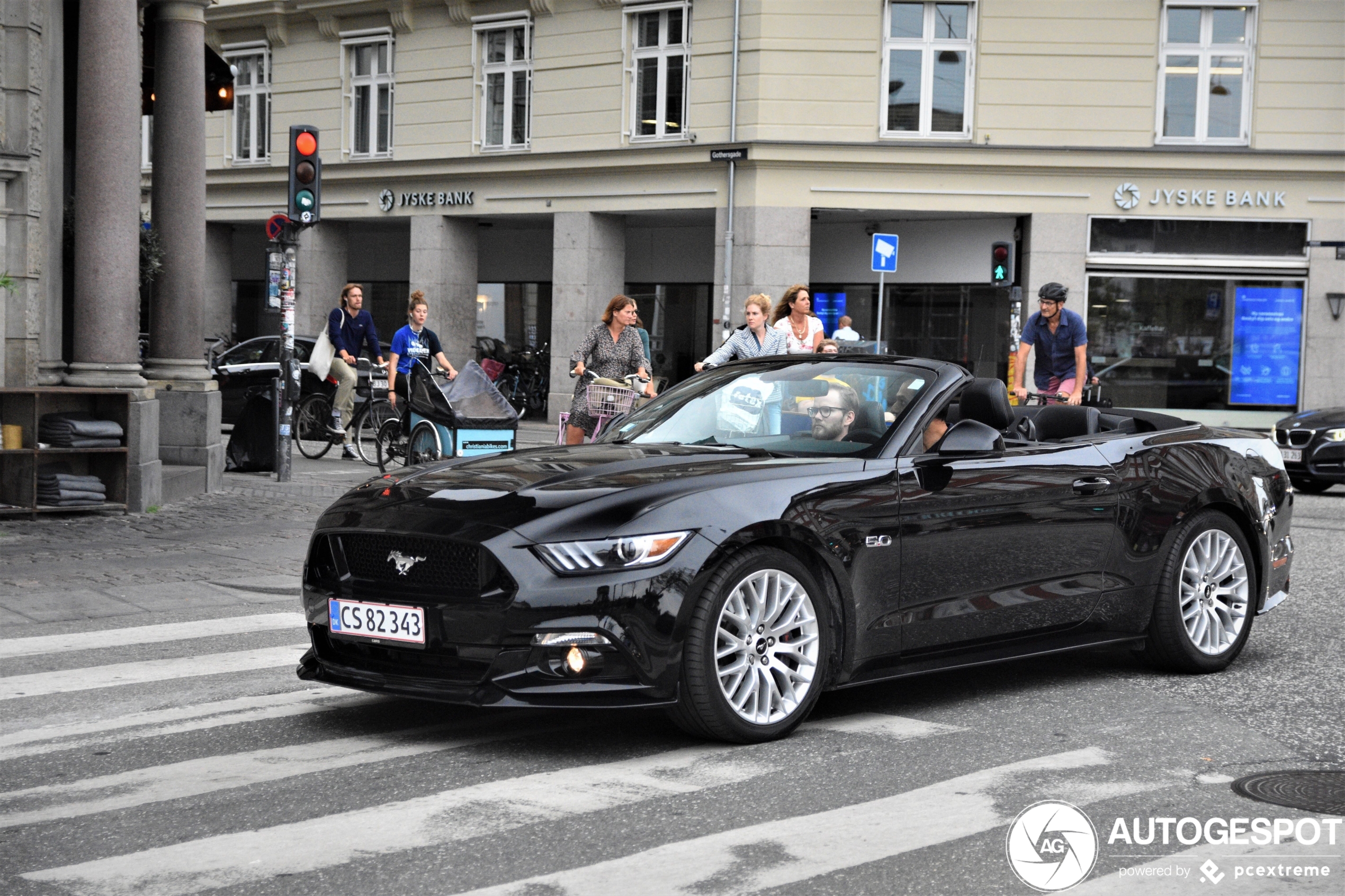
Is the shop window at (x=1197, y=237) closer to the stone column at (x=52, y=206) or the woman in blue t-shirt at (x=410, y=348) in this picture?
Result: the woman in blue t-shirt at (x=410, y=348)

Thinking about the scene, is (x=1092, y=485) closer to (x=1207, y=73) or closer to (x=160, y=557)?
(x=160, y=557)

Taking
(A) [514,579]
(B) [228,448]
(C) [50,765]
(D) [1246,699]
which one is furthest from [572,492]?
(B) [228,448]

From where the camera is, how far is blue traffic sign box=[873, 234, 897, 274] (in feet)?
77.4

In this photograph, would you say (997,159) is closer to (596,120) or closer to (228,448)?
(596,120)

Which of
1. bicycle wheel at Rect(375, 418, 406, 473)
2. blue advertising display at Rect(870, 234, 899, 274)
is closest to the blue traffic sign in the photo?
blue advertising display at Rect(870, 234, 899, 274)

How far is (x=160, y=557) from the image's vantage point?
398 inches

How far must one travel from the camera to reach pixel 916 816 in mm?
4488

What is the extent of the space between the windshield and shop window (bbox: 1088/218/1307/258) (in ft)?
68.7

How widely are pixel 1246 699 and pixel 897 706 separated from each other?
1450mm

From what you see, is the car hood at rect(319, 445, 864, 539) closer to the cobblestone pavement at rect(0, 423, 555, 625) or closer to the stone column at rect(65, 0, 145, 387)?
the cobblestone pavement at rect(0, 423, 555, 625)

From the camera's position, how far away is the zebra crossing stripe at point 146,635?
718cm

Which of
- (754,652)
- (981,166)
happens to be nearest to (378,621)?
(754,652)

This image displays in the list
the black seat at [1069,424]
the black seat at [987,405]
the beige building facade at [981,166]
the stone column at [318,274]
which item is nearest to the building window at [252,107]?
the stone column at [318,274]

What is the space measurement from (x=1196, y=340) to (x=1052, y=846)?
78.7 ft
